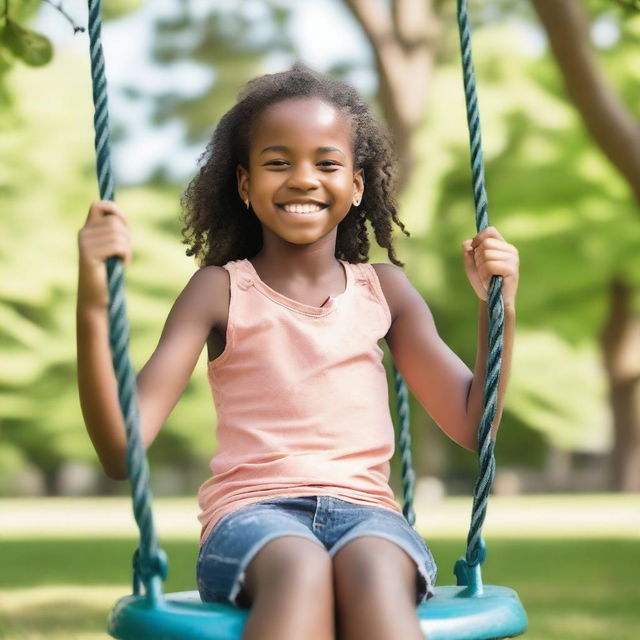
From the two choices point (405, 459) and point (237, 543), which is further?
point (405, 459)

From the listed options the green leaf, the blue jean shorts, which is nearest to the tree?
the green leaf

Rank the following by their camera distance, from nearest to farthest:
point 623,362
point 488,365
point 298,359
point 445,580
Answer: point 488,365 < point 298,359 < point 445,580 < point 623,362

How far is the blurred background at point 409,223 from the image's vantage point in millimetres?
14047

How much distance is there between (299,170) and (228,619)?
95cm

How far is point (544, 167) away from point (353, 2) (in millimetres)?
5121

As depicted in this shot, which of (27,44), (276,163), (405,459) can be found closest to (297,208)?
(276,163)

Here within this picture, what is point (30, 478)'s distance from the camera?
2870 centimetres

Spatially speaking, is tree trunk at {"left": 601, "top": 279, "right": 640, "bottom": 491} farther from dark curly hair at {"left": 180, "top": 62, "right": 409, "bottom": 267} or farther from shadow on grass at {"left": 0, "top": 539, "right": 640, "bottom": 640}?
dark curly hair at {"left": 180, "top": 62, "right": 409, "bottom": 267}

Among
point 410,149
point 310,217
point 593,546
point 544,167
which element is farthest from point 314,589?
point 544,167

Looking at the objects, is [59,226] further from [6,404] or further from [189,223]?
[189,223]

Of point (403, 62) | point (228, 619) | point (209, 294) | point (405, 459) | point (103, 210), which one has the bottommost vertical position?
point (228, 619)

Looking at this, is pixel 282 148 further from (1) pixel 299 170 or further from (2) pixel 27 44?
(2) pixel 27 44

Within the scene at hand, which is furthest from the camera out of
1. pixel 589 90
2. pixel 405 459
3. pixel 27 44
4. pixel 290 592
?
pixel 589 90

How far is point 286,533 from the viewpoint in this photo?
2277 mm
